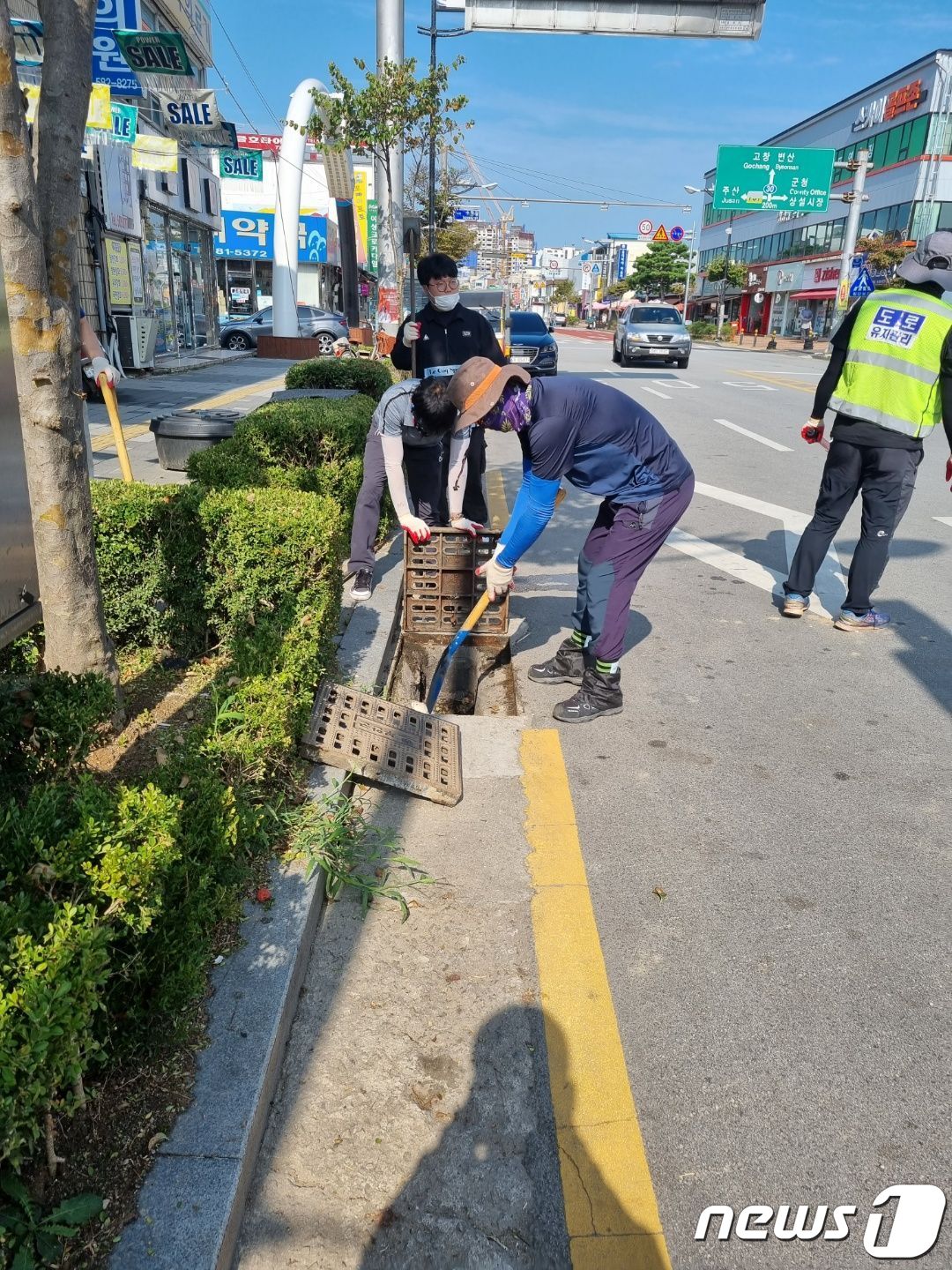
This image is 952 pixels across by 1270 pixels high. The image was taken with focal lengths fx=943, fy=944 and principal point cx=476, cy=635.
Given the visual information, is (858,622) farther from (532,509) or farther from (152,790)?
(152,790)

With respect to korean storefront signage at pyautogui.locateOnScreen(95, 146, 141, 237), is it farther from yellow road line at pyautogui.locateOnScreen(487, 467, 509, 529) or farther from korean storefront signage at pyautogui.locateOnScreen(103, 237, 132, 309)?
yellow road line at pyautogui.locateOnScreen(487, 467, 509, 529)

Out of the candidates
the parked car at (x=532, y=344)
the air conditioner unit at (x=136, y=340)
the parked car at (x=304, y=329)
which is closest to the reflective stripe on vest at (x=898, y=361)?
the air conditioner unit at (x=136, y=340)

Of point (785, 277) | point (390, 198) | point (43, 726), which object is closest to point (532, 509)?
point (43, 726)

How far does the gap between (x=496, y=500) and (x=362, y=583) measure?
3.71 m

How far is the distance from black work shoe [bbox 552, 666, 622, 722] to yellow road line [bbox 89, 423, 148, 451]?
23.1 feet

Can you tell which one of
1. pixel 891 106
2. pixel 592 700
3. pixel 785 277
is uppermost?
pixel 891 106

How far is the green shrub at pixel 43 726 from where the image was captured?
2.60 m

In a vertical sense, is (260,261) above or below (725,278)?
below

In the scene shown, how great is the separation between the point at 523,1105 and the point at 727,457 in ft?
34.0

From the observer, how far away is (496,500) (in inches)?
351

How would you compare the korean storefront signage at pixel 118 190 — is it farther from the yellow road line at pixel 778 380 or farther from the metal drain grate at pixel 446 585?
the metal drain grate at pixel 446 585

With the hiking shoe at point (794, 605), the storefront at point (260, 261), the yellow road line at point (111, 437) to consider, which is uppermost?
the storefront at point (260, 261)

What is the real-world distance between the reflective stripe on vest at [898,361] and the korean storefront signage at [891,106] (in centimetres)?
5386

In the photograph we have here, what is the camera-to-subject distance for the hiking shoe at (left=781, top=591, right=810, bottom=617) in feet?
18.9
